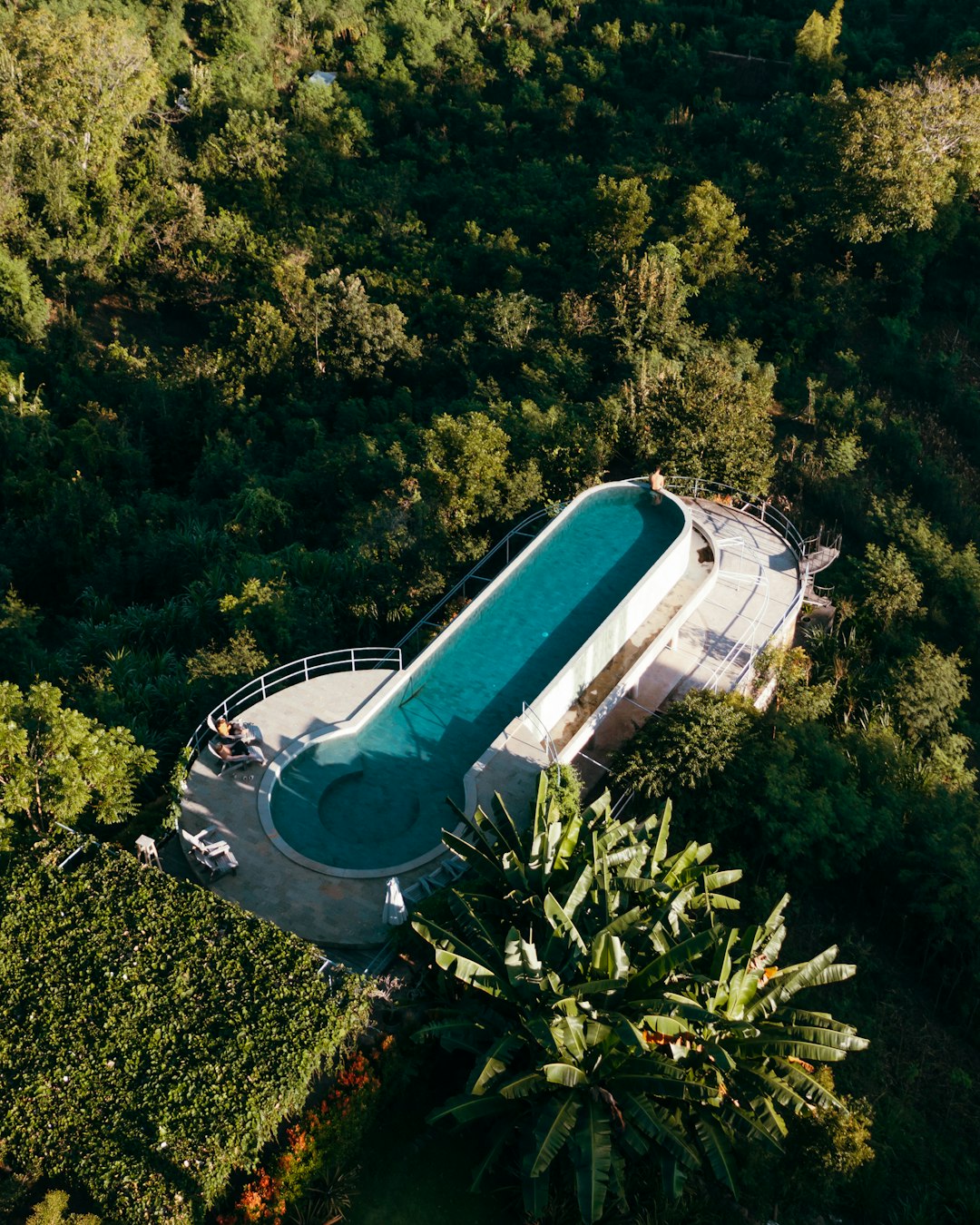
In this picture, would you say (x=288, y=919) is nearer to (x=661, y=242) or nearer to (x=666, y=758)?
(x=666, y=758)

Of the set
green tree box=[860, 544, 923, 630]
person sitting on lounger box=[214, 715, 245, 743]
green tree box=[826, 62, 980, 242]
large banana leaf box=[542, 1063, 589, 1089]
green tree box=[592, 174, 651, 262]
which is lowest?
person sitting on lounger box=[214, 715, 245, 743]

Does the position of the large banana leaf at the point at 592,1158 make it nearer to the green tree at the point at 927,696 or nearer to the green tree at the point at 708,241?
the green tree at the point at 927,696

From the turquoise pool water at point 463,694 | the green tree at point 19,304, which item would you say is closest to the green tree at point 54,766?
the turquoise pool water at point 463,694

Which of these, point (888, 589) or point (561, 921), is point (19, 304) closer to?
point (888, 589)

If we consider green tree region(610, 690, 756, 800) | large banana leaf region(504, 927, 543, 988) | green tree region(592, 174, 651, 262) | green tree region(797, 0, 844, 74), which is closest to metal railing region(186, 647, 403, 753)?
green tree region(610, 690, 756, 800)

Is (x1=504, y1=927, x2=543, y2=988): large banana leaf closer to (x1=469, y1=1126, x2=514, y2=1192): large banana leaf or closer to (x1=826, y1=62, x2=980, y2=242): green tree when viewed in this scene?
(x1=469, y1=1126, x2=514, y2=1192): large banana leaf

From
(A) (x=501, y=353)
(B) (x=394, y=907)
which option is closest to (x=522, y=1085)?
(B) (x=394, y=907)

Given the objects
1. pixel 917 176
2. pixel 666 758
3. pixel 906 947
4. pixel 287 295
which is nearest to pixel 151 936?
pixel 666 758
